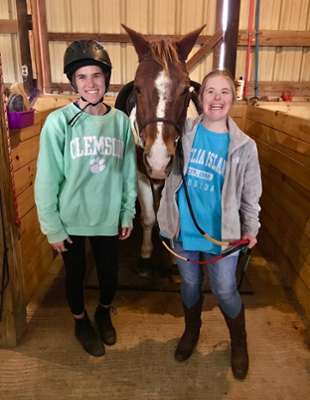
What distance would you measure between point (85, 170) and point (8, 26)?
3853 millimetres

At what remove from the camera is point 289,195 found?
233 centimetres

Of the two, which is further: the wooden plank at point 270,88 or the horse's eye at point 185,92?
the wooden plank at point 270,88

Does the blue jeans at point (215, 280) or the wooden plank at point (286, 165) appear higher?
the wooden plank at point (286, 165)

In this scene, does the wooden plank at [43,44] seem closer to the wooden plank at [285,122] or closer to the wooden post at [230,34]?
the wooden post at [230,34]

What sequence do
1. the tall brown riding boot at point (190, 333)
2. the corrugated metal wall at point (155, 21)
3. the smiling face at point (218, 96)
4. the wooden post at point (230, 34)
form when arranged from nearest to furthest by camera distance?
the smiling face at point (218, 96)
the tall brown riding boot at point (190, 333)
the wooden post at point (230, 34)
the corrugated metal wall at point (155, 21)

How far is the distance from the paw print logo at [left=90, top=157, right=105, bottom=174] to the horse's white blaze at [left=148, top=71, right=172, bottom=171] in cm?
23

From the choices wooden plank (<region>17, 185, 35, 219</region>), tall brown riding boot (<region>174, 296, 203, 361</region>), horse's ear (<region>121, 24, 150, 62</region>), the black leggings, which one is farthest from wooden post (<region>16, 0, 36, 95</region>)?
tall brown riding boot (<region>174, 296, 203, 361</region>)

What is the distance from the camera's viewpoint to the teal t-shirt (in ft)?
4.17

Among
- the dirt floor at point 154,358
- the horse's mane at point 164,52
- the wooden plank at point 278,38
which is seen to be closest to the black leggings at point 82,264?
the dirt floor at point 154,358

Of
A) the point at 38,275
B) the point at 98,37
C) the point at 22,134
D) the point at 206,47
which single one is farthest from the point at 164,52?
the point at 98,37

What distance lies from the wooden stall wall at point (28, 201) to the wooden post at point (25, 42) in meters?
2.27

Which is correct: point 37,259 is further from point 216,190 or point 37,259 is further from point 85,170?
point 216,190

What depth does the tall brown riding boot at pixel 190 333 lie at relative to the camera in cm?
160

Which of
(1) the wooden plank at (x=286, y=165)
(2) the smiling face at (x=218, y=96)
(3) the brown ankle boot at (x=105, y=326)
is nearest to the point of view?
(2) the smiling face at (x=218, y=96)
